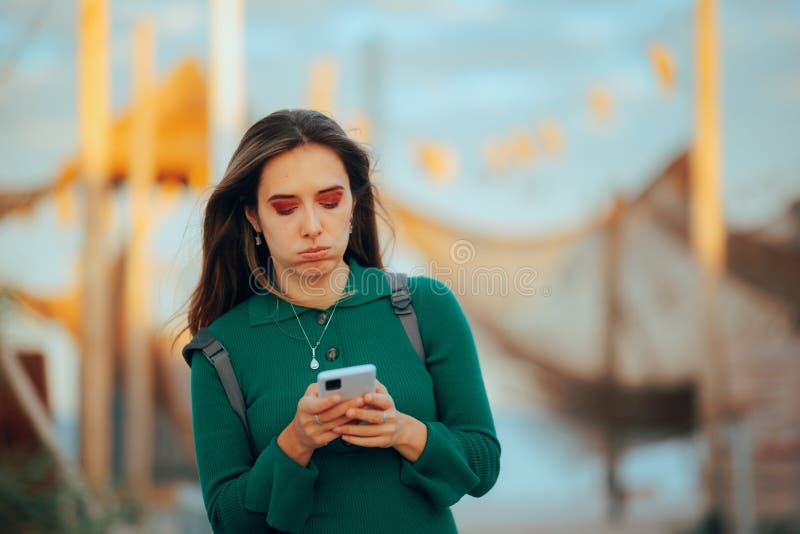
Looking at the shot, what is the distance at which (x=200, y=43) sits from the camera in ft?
17.3

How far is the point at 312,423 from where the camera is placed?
97cm

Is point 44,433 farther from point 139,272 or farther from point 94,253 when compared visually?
point 139,272

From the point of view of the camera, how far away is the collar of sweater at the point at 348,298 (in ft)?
3.70

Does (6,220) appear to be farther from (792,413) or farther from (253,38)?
(792,413)

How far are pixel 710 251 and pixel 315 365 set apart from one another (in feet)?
15.0

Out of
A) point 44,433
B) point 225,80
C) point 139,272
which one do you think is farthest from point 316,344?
point 139,272

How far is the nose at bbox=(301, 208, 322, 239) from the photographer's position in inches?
42.4

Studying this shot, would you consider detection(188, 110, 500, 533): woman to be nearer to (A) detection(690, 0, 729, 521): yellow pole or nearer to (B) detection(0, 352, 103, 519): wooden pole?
(B) detection(0, 352, 103, 519): wooden pole

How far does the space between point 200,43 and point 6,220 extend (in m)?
1.43

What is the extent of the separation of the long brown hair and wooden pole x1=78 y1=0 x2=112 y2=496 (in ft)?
13.0

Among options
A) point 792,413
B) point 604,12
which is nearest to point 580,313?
point 792,413

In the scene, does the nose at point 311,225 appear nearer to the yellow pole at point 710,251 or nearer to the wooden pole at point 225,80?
the wooden pole at point 225,80

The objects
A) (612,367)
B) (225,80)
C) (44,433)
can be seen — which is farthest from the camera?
(612,367)

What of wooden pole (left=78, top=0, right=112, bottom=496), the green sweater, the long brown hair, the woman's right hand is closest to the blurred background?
wooden pole (left=78, top=0, right=112, bottom=496)
